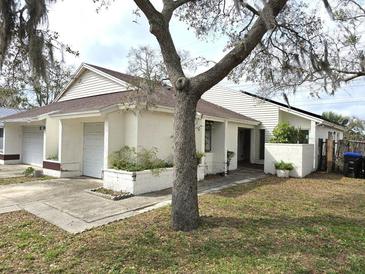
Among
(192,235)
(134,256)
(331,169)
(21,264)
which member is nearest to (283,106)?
(331,169)

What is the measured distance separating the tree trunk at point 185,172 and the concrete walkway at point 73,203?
188 centimetres

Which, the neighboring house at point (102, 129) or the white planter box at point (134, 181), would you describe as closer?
the white planter box at point (134, 181)

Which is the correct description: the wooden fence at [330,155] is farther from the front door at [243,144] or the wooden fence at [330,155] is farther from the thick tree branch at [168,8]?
the thick tree branch at [168,8]

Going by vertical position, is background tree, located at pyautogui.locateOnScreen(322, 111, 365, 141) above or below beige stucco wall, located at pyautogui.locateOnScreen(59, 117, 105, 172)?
above

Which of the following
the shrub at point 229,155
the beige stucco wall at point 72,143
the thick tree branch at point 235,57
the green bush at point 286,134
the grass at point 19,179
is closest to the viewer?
the thick tree branch at point 235,57

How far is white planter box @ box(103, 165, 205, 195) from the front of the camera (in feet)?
29.9

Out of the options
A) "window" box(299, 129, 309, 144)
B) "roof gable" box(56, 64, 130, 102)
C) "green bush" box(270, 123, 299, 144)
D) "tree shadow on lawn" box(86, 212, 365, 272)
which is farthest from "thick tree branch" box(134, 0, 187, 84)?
"window" box(299, 129, 309, 144)

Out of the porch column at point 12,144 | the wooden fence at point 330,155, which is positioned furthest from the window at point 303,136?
the porch column at point 12,144

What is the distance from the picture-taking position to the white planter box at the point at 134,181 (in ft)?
29.9

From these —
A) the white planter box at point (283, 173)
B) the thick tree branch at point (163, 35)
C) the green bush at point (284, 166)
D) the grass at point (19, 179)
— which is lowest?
the grass at point (19, 179)

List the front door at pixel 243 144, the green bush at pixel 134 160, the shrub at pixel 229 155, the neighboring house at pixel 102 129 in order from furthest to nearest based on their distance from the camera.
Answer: the front door at pixel 243 144 < the shrub at pixel 229 155 < the neighboring house at pixel 102 129 < the green bush at pixel 134 160

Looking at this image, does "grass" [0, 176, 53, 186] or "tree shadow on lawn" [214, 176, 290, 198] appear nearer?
"tree shadow on lawn" [214, 176, 290, 198]

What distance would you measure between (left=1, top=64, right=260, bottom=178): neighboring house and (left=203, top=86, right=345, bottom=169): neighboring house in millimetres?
836

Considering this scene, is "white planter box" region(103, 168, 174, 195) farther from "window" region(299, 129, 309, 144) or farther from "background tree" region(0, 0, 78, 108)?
"window" region(299, 129, 309, 144)
